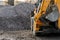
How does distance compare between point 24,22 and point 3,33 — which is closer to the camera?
point 3,33

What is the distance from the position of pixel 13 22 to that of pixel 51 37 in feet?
Result: 8.83

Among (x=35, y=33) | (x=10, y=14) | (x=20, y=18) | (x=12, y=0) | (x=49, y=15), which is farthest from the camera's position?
(x=12, y=0)

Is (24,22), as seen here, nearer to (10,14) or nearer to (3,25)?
(3,25)

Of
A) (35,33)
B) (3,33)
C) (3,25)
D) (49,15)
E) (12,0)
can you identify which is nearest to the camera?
(49,15)

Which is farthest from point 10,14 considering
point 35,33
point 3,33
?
point 35,33

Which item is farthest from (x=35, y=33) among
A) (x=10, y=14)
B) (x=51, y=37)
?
(x=10, y=14)

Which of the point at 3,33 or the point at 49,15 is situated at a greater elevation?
the point at 49,15

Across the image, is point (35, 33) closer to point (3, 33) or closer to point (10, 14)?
point (3, 33)

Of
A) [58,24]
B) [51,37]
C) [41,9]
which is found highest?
[41,9]

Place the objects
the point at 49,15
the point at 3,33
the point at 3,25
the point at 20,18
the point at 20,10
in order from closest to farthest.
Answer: the point at 49,15 < the point at 3,33 < the point at 3,25 < the point at 20,18 < the point at 20,10

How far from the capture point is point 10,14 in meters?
10.3

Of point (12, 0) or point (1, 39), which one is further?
point (12, 0)

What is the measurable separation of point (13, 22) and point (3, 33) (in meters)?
1.63

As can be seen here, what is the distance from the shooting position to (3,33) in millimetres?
7020
